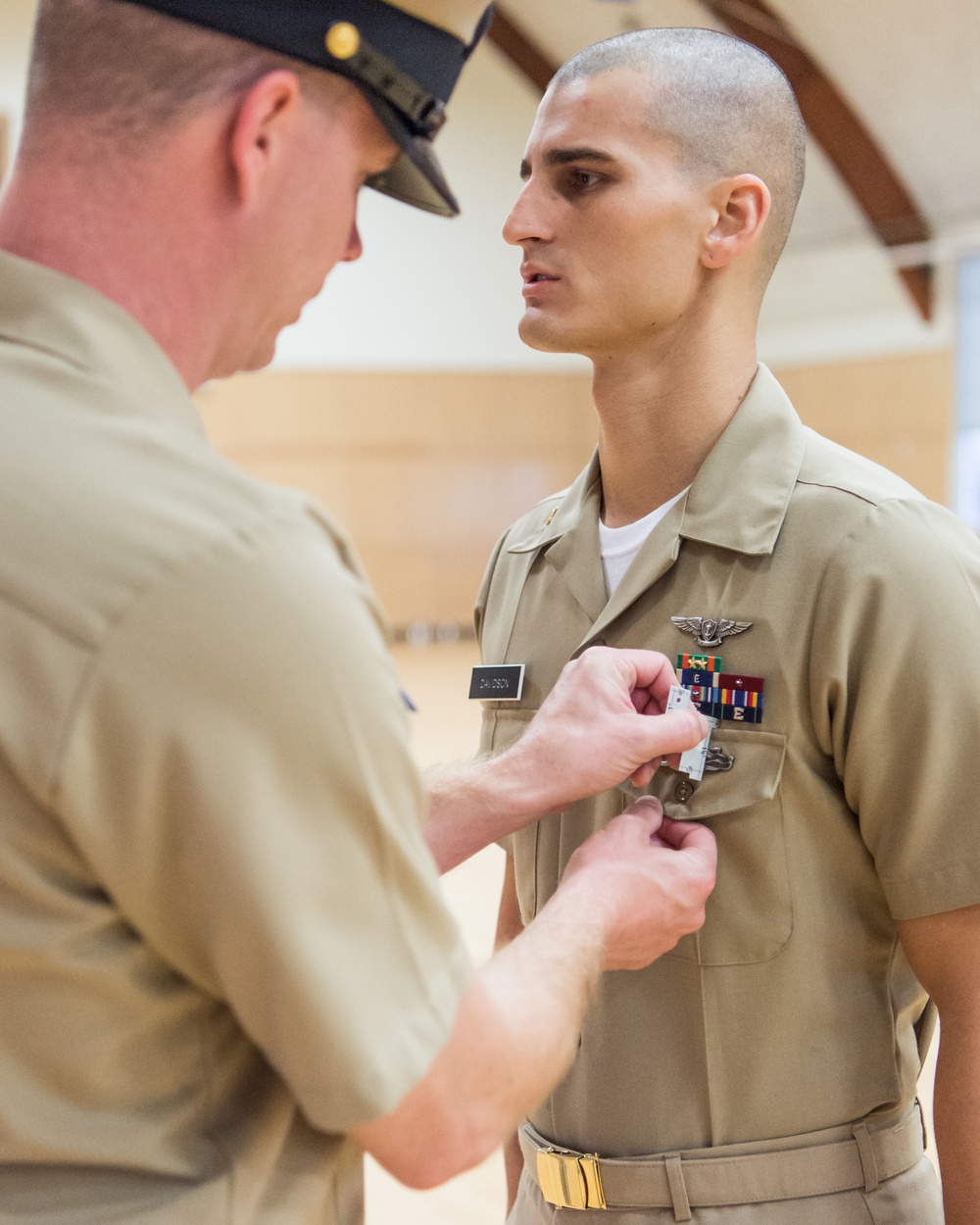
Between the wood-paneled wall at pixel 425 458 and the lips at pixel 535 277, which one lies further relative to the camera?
the wood-paneled wall at pixel 425 458

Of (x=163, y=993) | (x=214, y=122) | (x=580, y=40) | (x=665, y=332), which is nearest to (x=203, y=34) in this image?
(x=214, y=122)

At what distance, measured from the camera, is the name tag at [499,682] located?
5.65ft

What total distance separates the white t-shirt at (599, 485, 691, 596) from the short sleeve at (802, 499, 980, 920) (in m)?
0.33

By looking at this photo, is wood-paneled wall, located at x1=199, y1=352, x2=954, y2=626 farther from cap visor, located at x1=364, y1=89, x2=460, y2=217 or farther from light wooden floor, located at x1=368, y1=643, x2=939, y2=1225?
cap visor, located at x1=364, y1=89, x2=460, y2=217

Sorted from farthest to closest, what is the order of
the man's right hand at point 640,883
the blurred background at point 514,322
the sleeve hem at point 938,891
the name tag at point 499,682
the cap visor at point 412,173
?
the blurred background at point 514,322, the name tag at point 499,682, the sleeve hem at point 938,891, the man's right hand at point 640,883, the cap visor at point 412,173

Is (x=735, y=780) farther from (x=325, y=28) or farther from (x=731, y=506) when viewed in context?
(x=325, y=28)

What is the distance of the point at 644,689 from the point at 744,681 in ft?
0.41

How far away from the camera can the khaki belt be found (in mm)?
1386

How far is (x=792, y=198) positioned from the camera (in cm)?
174

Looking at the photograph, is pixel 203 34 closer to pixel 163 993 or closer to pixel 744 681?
pixel 163 993

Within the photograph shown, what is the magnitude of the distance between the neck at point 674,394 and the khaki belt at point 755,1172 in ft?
2.71

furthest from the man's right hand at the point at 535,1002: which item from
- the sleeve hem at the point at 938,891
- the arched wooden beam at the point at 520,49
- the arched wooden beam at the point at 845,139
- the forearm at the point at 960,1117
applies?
the arched wooden beam at the point at 520,49

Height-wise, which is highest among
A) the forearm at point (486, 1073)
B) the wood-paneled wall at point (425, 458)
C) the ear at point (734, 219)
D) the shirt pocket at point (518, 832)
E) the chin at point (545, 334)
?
the ear at point (734, 219)

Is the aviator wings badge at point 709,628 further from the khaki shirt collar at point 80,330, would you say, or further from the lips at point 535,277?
the khaki shirt collar at point 80,330
